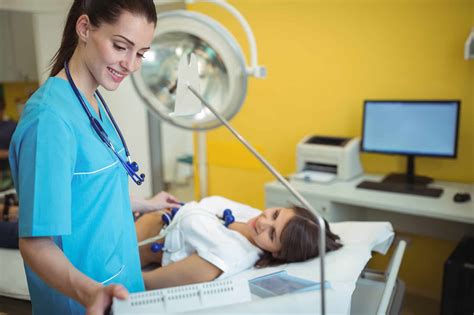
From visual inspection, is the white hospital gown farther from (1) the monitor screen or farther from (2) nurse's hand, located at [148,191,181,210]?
(1) the monitor screen

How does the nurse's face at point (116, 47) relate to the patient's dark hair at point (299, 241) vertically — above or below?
above

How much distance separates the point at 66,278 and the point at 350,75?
2188 mm

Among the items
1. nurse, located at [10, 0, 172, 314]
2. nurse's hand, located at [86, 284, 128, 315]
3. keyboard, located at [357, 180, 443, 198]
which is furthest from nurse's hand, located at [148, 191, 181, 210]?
keyboard, located at [357, 180, 443, 198]

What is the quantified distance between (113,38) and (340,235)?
121cm

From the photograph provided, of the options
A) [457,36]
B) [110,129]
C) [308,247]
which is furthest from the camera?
[457,36]

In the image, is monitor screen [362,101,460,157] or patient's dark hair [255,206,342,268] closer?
patient's dark hair [255,206,342,268]

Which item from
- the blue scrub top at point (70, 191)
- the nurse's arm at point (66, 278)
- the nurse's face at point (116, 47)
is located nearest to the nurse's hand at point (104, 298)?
the nurse's arm at point (66, 278)

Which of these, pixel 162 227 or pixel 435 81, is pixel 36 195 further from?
pixel 435 81

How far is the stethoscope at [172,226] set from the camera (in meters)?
1.59

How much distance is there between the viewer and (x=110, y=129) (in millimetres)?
1027

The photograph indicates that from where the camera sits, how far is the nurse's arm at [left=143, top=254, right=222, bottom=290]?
144cm

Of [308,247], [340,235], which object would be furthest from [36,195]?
[340,235]

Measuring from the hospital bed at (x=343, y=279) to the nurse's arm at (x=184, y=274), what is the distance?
11 centimetres

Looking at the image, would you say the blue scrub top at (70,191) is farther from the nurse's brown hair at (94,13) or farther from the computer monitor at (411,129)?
the computer monitor at (411,129)
